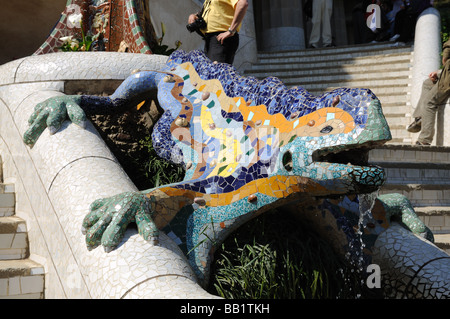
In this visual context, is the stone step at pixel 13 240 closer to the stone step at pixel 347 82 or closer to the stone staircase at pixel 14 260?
the stone staircase at pixel 14 260

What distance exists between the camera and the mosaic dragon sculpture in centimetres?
284

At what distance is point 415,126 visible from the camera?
28.5ft

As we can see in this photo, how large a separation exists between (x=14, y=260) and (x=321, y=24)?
1213 centimetres

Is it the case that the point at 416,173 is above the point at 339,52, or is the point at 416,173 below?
below

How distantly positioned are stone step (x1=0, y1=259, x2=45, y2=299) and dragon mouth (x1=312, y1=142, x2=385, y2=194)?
6.04ft

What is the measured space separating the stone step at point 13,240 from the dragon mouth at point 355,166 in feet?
6.91

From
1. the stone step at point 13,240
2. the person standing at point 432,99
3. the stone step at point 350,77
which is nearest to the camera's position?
the stone step at point 13,240

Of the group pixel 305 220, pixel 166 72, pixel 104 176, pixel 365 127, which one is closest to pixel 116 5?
pixel 166 72

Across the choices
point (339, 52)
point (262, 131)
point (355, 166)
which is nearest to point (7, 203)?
point (262, 131)

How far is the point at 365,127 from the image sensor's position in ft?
9.11

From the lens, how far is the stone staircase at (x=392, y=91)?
5.67 metres

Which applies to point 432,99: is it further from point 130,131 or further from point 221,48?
point 130,131

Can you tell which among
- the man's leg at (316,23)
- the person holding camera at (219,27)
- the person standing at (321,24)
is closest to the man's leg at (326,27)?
the person standing at (321,24)

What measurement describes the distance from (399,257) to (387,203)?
462 mm
